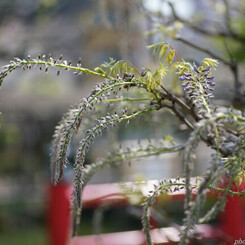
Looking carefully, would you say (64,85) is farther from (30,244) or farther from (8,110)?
(30,244)

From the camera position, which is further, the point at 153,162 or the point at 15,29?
the point at 153,162

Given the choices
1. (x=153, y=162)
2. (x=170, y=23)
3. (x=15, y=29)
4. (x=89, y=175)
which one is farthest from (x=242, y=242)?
(x=153, y=162)

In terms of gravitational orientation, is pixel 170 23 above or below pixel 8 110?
Answer: below

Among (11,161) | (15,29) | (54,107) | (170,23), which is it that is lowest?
(170,23)

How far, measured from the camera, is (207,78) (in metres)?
0.66

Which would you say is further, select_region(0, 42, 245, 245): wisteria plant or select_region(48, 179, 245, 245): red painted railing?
select_region(48, 179, 245, 245): red painted railing

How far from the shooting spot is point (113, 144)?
127 cm

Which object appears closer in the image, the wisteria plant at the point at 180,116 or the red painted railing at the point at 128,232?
the wisteria plant at the point at 180,116

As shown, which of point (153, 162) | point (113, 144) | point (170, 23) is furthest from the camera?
point (153, 162)

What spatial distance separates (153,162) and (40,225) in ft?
11.6

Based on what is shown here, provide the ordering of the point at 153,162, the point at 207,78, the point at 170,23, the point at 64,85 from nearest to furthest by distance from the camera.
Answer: the point at 207,78, the point at 170,23, the point at 153,162, the point at 64,85

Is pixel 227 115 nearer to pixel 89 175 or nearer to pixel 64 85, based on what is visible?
pixel 89 175

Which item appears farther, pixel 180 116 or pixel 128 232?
pixel 128 232

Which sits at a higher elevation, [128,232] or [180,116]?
[180,116]
